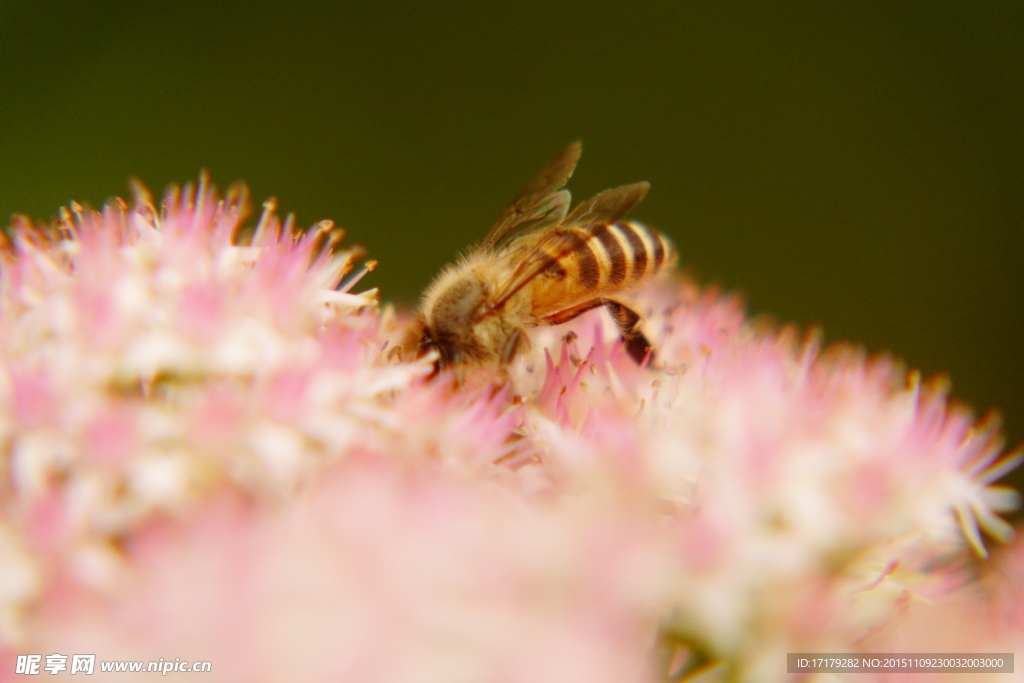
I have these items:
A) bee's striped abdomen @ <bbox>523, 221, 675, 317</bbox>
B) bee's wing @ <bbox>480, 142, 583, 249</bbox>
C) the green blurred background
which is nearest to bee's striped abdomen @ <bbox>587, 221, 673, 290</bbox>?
bee's striped abdomen @ <bbox>523, 221, 675, 317</bbox>

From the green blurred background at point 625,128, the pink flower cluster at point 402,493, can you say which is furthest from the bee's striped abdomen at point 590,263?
the green blurred background at point 625,128

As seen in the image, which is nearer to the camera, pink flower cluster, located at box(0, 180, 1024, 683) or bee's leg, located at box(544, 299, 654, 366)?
pink flower cluster, located at box(0, 180, 1024, 683)

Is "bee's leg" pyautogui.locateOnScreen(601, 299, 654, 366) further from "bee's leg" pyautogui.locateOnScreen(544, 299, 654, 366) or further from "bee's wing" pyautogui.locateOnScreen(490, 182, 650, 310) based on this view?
"bee's wing" pyautogui.locateOnScreen(490, 182, 650, 310)

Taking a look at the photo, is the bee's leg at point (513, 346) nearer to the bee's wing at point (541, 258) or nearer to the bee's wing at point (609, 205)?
the bee's wing at point (541, 258)

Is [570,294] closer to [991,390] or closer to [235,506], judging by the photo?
[235,506]

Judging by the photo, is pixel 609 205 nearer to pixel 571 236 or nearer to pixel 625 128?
pixel 571 236

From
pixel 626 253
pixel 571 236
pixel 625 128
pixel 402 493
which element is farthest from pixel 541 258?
pixel 625 128

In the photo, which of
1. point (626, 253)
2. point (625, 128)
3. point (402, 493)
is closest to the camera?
point (402, 493)
